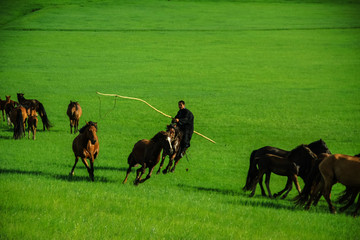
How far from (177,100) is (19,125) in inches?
597

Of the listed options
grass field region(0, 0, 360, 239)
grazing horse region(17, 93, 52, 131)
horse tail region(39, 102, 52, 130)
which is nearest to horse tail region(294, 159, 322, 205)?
grass field region(0, 0, 360, 239)

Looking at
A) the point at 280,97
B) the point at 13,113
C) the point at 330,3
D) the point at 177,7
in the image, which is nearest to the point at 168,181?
the point at 13,113

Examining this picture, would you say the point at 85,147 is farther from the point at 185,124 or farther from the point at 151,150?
the point at 185,124

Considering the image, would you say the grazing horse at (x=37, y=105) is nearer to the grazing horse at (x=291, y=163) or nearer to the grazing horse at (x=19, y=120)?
the grazing horse at (x=19, y=120)

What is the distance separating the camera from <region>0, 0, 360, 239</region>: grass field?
9.13 m

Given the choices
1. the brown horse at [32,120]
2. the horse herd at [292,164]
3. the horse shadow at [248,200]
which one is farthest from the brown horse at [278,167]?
the brown horse at [32,120]

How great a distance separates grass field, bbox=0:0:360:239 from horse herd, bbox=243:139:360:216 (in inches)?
18.4

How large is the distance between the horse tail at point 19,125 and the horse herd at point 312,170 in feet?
31.0

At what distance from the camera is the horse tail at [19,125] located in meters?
18.1

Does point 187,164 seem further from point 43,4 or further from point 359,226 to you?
point 43,4

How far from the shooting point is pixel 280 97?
34719 mm

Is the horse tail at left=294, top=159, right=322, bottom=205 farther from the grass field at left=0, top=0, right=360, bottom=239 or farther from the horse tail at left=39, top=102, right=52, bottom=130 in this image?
the horse tail at left=39, top=102, right=52, bottom=130

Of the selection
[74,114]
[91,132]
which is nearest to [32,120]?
[74,114]

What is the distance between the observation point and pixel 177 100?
32.6 metres
